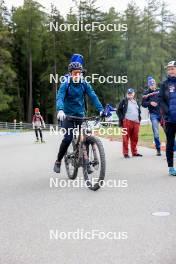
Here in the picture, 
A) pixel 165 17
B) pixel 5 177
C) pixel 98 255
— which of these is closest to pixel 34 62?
pixel 165 17

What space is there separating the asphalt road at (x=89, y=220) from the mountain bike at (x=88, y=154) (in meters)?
0.19

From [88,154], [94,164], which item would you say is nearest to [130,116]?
[88,154]

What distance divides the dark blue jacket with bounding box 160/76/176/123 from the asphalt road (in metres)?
1.02

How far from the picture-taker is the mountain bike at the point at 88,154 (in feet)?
26.2

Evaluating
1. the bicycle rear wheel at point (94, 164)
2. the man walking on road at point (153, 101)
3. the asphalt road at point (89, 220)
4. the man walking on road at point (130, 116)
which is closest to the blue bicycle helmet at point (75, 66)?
the bicycle rear wheel at point (94, 164)

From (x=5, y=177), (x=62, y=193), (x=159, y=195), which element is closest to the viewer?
(x=159, y=195)

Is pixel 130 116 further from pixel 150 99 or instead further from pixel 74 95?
pixel 74 95

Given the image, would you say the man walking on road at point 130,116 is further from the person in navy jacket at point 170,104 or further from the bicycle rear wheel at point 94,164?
A: the bicycle rear wheel at point 94,164

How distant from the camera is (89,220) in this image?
602cm

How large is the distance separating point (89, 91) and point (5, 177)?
2.72m

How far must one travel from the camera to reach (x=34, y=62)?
79375mm

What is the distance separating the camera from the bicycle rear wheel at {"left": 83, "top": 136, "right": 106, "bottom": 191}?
313 inches

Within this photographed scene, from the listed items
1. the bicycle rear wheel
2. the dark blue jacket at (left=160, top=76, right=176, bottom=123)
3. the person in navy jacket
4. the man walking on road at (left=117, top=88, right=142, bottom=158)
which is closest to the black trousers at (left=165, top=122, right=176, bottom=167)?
the person in navy jacket

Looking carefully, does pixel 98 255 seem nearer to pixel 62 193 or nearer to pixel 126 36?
pixel 62 193
